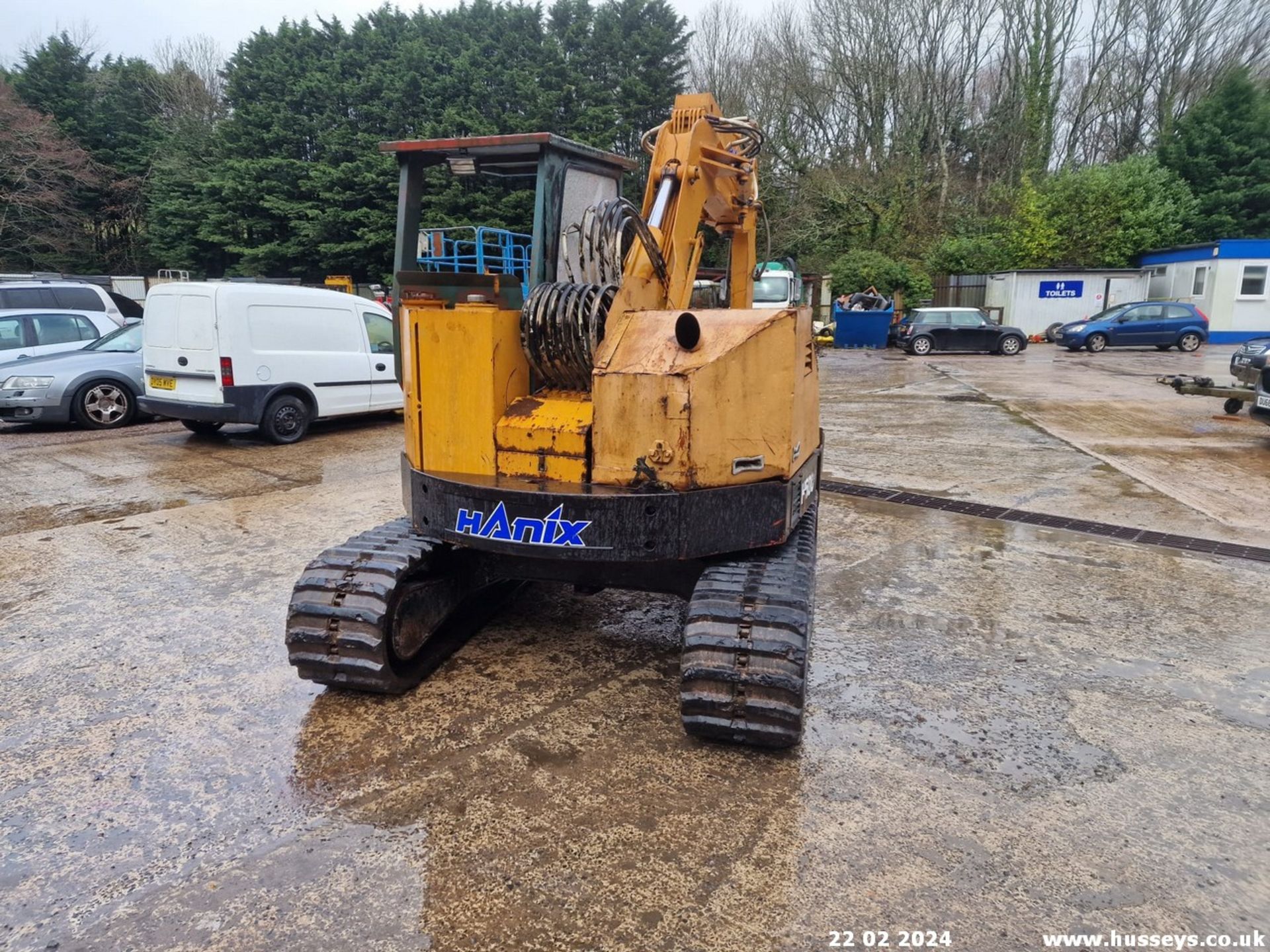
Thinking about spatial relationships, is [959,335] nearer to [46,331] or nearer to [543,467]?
[46,331]

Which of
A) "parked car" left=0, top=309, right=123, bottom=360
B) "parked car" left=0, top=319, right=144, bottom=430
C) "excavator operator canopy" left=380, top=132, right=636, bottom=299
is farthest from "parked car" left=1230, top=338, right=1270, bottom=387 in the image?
"parked car" left=0, top=309, right=123, bottom=360

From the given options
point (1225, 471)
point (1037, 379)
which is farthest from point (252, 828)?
point (1037, 379)

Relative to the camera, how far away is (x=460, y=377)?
3.60 m

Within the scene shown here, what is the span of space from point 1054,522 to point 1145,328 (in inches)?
863

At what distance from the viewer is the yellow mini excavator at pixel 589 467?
3.26m

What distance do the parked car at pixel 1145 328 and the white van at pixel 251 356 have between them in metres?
22.2

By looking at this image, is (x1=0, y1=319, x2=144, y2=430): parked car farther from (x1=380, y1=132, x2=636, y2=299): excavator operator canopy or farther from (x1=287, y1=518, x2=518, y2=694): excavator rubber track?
(x1=287, y1=518, x2=518, y2=694): excavator rubber track

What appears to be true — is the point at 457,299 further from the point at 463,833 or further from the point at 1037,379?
the point at 1037,379

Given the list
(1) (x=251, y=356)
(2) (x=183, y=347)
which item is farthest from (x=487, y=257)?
(2) (x=183, y=347)

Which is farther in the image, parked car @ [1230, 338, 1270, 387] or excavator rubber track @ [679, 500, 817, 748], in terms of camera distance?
parked car @ [1230, 338, 1270, 387]

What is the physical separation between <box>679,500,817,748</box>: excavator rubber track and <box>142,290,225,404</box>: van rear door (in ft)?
26.4

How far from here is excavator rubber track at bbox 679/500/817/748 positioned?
10.1ft

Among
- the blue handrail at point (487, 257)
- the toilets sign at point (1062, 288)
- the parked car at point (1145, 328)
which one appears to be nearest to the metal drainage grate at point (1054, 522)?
the blue handrail at point (487, 257)

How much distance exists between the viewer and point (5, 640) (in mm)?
4406
